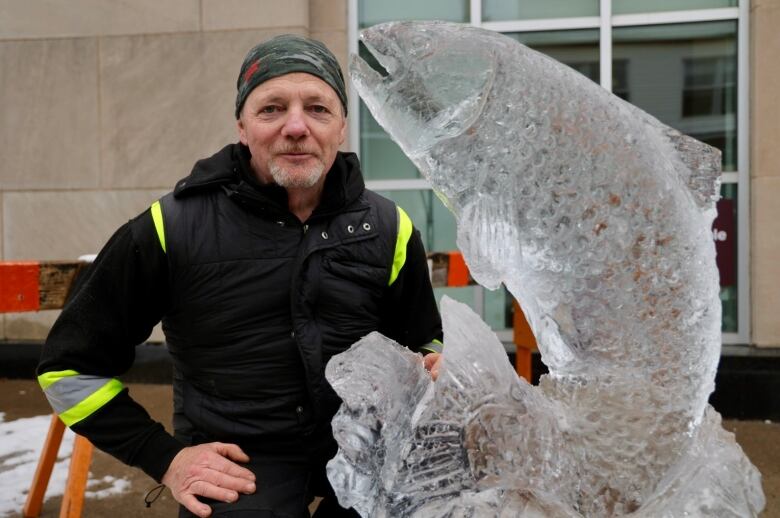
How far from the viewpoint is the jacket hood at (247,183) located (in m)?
1.97

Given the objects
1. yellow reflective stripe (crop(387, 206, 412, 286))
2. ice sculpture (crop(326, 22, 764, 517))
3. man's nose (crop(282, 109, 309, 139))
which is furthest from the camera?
yellow reflective stripe (crop(387, 206, 412, 286))

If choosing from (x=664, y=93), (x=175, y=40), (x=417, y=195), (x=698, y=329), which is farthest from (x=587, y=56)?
(x=698, y=329)

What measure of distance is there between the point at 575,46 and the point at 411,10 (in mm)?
1309

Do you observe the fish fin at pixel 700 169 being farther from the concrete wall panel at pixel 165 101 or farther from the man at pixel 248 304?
the concrete wall panel at pixel 165 101

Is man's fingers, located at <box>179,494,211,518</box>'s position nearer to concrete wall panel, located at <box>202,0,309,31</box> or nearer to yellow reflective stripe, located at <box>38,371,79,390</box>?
yellow reflective stripe, located at <box>38,371,79,390</box>

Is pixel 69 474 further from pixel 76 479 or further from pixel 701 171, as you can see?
pixel 701 171

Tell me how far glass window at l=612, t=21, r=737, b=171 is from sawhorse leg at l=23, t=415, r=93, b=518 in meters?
4.47

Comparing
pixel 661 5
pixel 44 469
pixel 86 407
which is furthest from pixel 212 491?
pixel 661 5

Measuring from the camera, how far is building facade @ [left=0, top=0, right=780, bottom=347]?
5.37 m

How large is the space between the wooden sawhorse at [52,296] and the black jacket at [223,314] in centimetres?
113

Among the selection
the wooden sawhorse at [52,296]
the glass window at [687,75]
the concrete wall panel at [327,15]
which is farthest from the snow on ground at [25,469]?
the glass window at [687,75]

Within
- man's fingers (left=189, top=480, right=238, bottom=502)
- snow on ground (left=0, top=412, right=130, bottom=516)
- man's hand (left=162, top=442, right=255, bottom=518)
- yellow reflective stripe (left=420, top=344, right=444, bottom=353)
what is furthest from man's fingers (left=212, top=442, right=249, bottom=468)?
snow on ground (left=0, top=412, right=130, bottom=516)

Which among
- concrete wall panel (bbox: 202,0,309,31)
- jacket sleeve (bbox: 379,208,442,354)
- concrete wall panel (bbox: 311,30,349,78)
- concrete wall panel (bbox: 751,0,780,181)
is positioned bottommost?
jacket sleeve (bbox: 379,208,442,354)

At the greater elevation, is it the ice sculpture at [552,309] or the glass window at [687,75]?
the glass window at [687,75]
